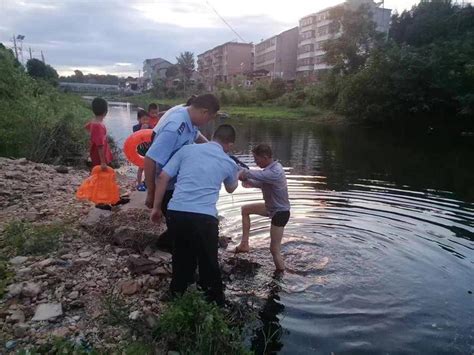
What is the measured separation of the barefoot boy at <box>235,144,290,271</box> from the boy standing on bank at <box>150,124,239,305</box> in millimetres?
1359

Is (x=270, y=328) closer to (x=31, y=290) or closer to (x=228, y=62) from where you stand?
→ (x=31, y=290)

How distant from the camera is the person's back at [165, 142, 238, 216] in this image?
3.96 meters

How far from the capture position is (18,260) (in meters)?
5.20

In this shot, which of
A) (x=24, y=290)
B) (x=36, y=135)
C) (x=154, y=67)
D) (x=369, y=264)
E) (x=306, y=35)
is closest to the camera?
(x=24, y=290)

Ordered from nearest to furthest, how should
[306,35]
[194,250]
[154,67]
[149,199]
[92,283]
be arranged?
[194,250] → [149,199] → [92,283] → [306,35] → [154,67]

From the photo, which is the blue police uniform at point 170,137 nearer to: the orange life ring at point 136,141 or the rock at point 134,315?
the rock at point 134,315

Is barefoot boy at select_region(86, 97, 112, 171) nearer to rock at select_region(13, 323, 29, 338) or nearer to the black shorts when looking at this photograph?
the black shorts

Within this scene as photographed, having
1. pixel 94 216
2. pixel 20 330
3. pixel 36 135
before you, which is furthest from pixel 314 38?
pixel 20 330

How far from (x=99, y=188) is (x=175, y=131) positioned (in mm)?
3120

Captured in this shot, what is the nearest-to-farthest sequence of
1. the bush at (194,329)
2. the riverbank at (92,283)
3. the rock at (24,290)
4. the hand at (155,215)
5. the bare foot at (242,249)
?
the bush at (194,329) → the riverbank at (92,283) → the hand at (155,215) → the rock at (24,290) → the bare foot at (242,249)

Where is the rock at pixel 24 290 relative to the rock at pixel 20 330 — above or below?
above

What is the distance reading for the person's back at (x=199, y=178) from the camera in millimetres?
3961

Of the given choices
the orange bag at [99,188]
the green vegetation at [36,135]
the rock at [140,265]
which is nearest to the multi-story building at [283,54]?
the green vegetation at [36,135]

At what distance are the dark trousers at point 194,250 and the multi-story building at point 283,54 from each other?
74.1 meters
